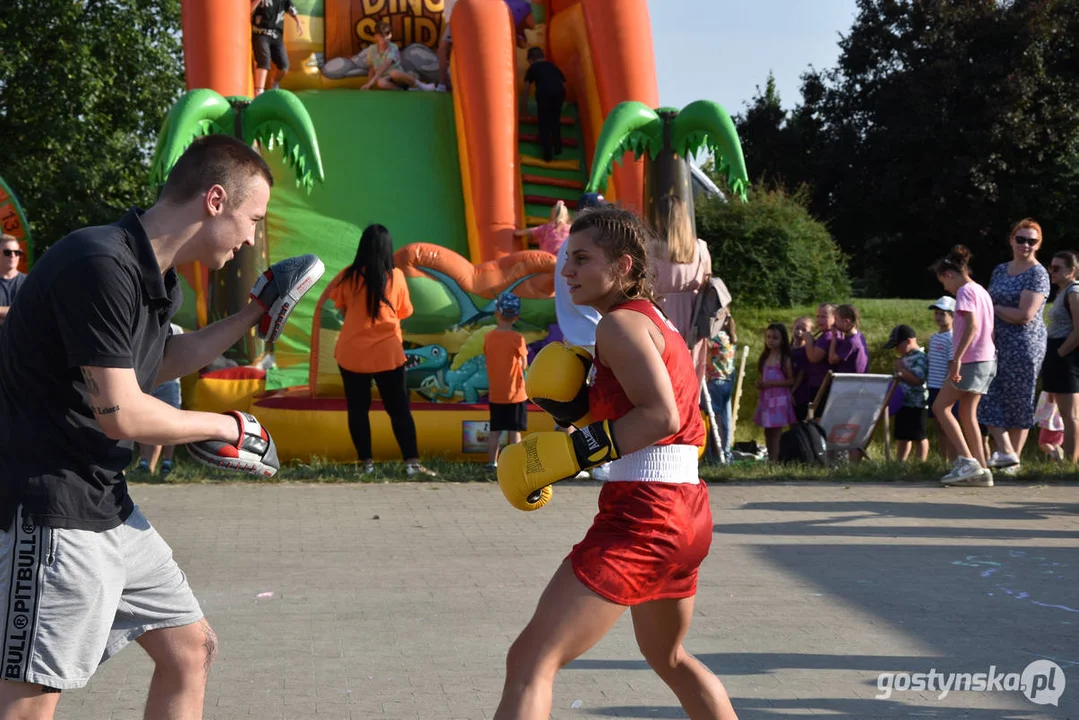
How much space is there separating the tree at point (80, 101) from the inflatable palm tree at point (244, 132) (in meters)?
15.9

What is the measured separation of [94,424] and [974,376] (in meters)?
7.83

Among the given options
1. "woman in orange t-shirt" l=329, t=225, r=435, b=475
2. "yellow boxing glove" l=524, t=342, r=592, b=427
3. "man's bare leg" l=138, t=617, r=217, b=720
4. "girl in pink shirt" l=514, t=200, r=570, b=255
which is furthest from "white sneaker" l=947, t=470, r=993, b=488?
"man's bare leg" l=138, t=617, r=217, b=720

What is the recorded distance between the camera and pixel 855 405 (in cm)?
1155

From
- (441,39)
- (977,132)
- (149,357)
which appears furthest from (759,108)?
(149,357)

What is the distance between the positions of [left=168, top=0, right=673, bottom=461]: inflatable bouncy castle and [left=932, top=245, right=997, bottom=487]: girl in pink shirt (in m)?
3.24

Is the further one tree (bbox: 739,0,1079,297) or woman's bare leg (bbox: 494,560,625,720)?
tree (bbox: 739,0,1079,297)

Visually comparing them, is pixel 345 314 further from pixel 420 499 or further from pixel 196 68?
pixel 196 68

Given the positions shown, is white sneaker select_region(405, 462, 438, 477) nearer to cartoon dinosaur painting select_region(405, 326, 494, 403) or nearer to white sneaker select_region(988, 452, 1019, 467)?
cartoon dinosaur painting select_region(405, 326, 494, 403)

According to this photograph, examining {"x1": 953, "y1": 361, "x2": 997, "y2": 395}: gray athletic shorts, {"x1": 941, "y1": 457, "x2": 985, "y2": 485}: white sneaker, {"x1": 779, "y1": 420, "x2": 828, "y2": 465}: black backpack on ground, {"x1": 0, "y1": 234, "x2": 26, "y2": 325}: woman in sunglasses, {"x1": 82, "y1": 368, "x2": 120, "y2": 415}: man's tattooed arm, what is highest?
{"x1": 82, "y1": 368, "x2": 120, "y2": 415}: man's tattooed arm

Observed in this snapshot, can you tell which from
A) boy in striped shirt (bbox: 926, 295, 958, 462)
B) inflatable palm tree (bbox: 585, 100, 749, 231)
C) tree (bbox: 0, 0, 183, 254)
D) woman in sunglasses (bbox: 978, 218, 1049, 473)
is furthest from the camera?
tree (bbox: 0, 0, 183, 254)

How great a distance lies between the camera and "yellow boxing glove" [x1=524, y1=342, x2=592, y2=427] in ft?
11.4

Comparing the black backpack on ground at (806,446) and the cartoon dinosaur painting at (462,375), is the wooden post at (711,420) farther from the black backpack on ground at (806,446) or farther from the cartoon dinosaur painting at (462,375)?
the cartoon dinosaur painting at (462,375)

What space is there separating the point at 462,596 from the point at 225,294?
638cm

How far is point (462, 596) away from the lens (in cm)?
591
